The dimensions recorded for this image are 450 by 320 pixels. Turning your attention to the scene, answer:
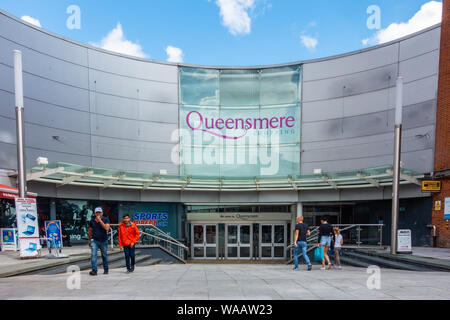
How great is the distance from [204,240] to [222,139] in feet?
22.2

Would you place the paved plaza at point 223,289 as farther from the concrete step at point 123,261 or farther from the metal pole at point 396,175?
the metal pole at point 396,175

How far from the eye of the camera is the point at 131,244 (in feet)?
25.1

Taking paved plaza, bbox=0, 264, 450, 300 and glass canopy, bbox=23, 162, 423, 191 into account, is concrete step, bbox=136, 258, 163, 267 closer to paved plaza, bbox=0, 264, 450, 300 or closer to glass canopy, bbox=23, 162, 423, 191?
paved plaza, bbox=0, 264, 450, 300

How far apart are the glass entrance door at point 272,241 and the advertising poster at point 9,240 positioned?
13651 millimetres

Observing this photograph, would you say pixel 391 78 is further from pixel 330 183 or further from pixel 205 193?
pixel 205 193

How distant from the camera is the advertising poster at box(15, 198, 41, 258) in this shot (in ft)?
29.7

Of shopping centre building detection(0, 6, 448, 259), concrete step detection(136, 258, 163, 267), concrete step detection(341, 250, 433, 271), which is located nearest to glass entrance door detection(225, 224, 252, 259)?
shopping centre building detection(0, 6, 448, 259)

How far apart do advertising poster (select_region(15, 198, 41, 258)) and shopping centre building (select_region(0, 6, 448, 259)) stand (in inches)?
159

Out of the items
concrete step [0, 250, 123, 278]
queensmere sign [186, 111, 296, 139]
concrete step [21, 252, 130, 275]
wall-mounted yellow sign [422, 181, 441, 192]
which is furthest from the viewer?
queensmere sign [186, 111, 296, 139]

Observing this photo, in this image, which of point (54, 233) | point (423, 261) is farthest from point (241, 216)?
point (423, 261)

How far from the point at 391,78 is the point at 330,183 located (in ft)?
21.9

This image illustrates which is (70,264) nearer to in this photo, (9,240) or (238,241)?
(9,240)

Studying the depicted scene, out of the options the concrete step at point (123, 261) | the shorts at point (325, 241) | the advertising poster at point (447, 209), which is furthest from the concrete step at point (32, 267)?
the advertising poster at point (447, 209)

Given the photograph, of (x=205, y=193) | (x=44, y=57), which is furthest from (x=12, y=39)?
(x=205, y=193)
